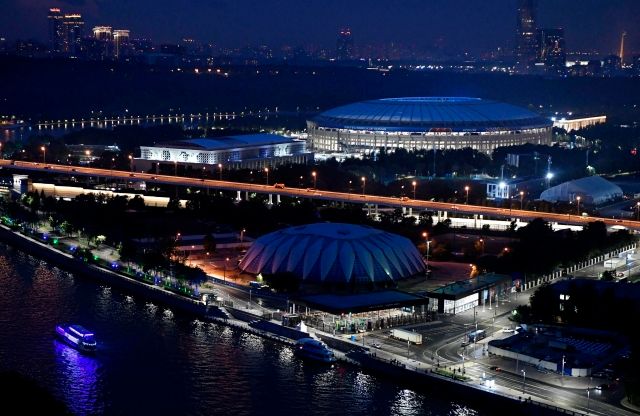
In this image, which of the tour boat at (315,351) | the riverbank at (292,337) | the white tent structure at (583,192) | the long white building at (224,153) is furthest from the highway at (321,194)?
the tour boat at (315,351)

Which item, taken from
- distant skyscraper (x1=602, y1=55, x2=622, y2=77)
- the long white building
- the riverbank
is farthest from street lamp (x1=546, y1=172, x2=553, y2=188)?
distant skyscraper (x1=602, y1=55, x2=622, y2=77)

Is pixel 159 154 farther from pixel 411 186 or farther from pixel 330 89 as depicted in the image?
pixel 330 89

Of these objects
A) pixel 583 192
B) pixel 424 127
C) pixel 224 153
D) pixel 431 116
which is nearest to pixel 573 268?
pixel 583 192

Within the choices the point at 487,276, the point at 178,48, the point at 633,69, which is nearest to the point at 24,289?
the point at 487,276

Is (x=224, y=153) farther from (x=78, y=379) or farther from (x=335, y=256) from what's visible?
(x=78, y=379)

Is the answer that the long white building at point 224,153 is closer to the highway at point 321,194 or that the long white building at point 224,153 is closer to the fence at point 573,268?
the highway at point 321,194

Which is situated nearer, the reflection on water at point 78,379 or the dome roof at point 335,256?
the reflection on water at point 78,379
